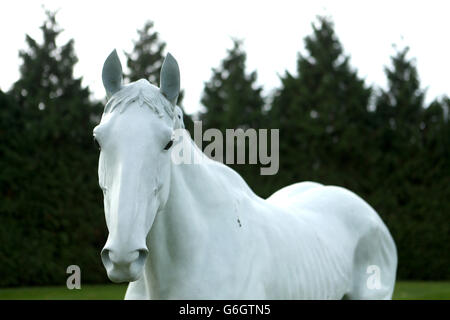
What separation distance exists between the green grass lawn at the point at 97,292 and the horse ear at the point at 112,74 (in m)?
6.98

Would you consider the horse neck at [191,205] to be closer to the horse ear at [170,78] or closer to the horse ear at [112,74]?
the horse ear at [170,78]

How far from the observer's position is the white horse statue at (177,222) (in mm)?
1935

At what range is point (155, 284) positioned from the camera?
2328mm

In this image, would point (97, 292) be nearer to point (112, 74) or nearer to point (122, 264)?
point (112, 74)

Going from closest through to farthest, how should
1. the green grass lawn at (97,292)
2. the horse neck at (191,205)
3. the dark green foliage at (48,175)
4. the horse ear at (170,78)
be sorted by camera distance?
the horse ear at (170,78), the horse neck at (191,205), the green grass lawn at (97,292), the dark green foliage at (48,175)

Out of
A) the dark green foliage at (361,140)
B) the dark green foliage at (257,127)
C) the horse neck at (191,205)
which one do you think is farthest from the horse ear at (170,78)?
the dark green foliage at (361,140)

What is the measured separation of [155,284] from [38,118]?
919 cm

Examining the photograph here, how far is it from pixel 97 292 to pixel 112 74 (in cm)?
832

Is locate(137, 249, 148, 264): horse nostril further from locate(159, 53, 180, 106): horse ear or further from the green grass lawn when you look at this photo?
the green grass lawn

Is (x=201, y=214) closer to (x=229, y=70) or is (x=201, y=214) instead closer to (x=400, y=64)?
(x=229, y=70)

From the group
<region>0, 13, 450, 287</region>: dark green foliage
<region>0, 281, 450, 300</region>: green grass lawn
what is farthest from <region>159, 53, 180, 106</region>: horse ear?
<region>0, 13, 450, 287</region>: dark green foliage

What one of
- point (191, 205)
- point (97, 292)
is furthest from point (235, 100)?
point (191, 205)

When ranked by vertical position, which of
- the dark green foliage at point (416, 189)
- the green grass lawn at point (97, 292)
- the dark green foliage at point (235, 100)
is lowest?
the green grass lawn at point (97, 292)

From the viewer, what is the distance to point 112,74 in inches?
86.1
